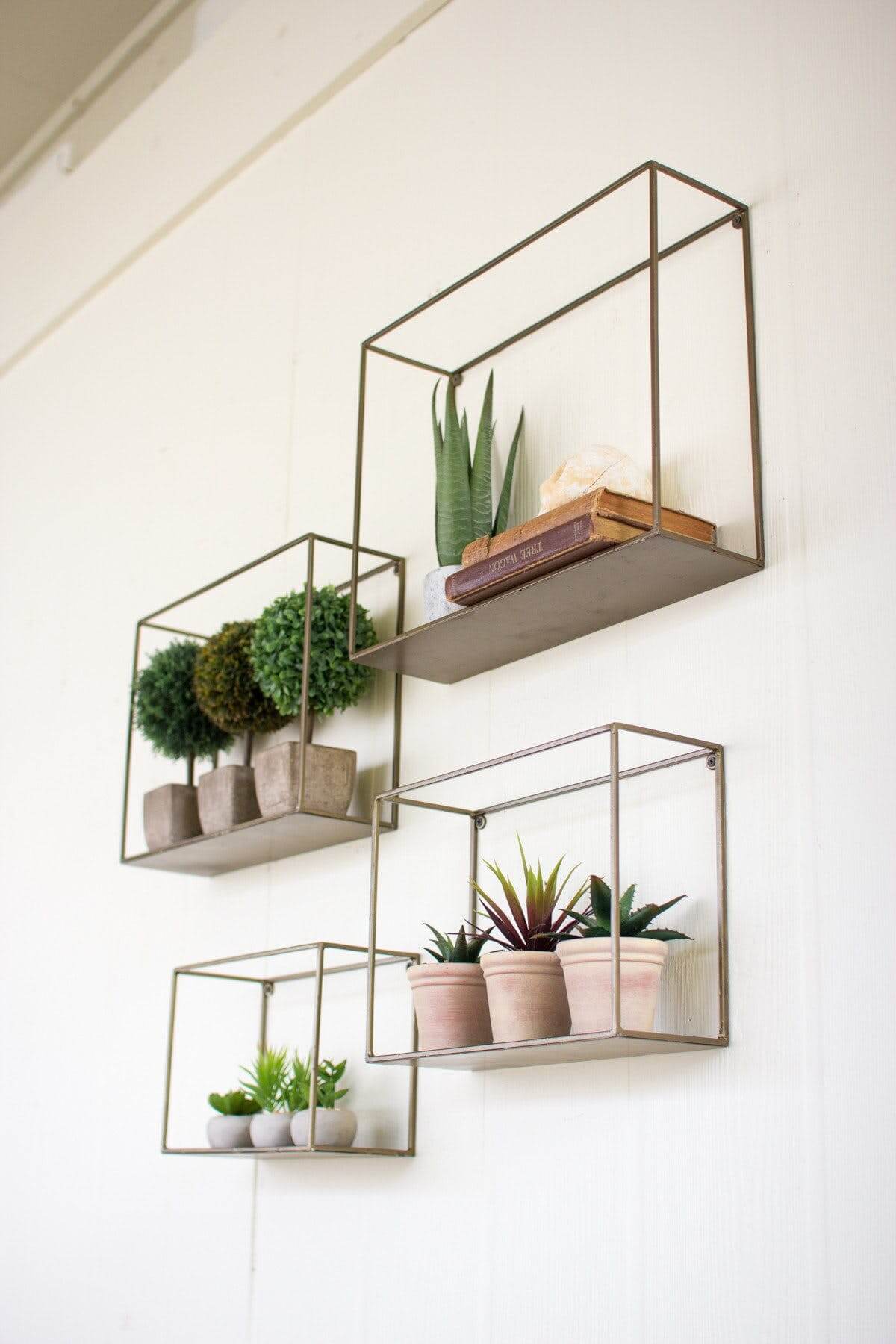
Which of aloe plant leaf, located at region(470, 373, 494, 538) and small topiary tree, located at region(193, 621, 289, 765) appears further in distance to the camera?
small topiary tree, located at region(193, 621, 289, 765)

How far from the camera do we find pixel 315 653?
176cm

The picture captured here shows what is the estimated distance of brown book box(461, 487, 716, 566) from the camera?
1350mm

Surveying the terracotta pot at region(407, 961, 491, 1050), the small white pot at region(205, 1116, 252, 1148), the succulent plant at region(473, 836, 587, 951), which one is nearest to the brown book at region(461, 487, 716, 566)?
the succulent plant at region(473, 836, 587, 951)

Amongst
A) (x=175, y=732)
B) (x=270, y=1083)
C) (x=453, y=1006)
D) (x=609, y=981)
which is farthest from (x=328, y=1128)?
(x=175, y=732)

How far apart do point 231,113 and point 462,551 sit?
4.50 feet

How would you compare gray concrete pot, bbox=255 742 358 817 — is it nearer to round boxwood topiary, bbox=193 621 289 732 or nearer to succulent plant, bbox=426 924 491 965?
round boxwood topiary, bbox=193 621 289 732

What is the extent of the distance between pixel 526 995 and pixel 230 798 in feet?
2.19

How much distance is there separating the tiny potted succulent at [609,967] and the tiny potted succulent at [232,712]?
0.69 meters

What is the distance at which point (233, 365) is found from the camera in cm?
240

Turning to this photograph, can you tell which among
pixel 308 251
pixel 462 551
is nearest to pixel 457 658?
pixel 462 551

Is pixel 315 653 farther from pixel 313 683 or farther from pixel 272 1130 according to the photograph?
pixel 272 1130

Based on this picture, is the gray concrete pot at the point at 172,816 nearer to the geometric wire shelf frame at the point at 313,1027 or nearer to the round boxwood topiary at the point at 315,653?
the geometric wire shelf frame at the point at 313,1027

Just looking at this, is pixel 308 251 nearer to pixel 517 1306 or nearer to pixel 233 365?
pixel 233 365

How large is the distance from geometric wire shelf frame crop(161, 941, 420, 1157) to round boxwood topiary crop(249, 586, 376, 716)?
11.8 inches
